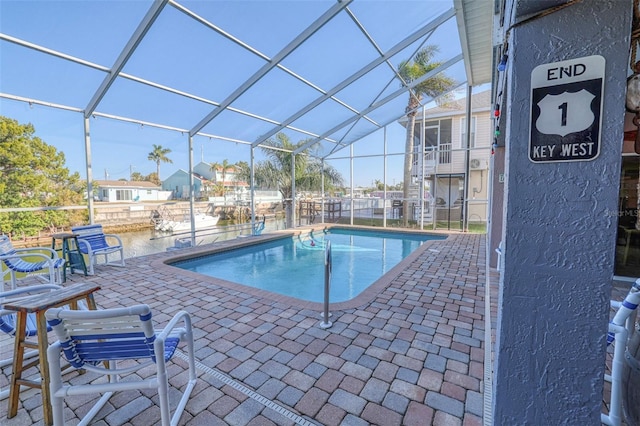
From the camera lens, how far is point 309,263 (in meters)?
7.45

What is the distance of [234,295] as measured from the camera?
13.0ft

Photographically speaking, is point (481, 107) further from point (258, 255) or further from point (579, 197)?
point (579, 197)

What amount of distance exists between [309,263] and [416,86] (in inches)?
261

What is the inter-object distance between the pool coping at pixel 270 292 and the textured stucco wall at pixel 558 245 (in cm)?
238

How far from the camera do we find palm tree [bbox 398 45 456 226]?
762cm

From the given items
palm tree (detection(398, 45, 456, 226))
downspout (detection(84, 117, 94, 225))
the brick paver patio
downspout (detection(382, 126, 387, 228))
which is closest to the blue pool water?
downspout (detection(382, 126, 387, 228))

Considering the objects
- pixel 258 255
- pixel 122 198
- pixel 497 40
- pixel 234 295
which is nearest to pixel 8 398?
pixel 234 295

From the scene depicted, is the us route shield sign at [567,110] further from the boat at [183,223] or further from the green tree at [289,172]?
the boat at [183,223]

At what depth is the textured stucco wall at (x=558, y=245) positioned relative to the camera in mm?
1063

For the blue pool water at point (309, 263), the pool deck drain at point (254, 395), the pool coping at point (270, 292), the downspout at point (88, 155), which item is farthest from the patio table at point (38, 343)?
the downspout at point (88, 155)

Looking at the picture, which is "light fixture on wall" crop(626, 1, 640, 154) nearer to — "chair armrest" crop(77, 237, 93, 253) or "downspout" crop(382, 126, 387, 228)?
"chair armrest" crop(77, 237, 93, 253)

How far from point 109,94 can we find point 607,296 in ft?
22.2

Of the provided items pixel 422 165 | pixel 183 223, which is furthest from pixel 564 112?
pixel 183 223

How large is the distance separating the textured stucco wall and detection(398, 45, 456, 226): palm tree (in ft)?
21.4
